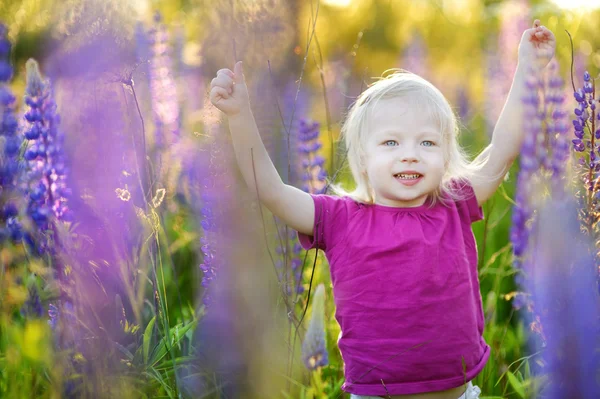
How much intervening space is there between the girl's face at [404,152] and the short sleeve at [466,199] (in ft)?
0.57

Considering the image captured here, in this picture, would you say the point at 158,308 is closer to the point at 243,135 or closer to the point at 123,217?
the point at 123,217

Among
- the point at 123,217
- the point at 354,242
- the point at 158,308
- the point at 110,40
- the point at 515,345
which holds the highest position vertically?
the point at 110,40

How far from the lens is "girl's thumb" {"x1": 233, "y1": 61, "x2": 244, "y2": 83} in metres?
1.71

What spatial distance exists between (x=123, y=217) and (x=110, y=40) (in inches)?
16.6

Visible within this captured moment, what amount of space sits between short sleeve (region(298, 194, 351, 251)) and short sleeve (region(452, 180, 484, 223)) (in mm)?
347

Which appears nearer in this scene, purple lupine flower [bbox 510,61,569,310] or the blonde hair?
purple lupine flower [bbox 510,61,569,310]

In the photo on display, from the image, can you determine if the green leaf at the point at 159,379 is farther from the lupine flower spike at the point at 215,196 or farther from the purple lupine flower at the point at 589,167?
the purple lupine flower at the point at 589,167

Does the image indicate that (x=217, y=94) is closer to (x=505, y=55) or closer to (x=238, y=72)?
(x=238, y=72)

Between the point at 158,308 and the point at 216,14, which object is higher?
the point at 216,14

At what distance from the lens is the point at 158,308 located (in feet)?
6.53

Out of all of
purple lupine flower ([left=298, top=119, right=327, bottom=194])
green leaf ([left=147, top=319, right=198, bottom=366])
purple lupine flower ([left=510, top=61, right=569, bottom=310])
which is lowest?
green leaf ([left=147, top=319, right=198, bottom=366])

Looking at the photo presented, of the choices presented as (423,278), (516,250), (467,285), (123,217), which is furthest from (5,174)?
(516,250)

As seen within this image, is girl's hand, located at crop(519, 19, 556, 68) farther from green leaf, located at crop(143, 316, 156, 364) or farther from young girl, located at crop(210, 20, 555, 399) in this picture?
green leaf, located at crop(143, 316, 156, 364)

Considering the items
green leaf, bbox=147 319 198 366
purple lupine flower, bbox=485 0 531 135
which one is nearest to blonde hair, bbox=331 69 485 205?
green leaf, bbox=147 319 198 366
